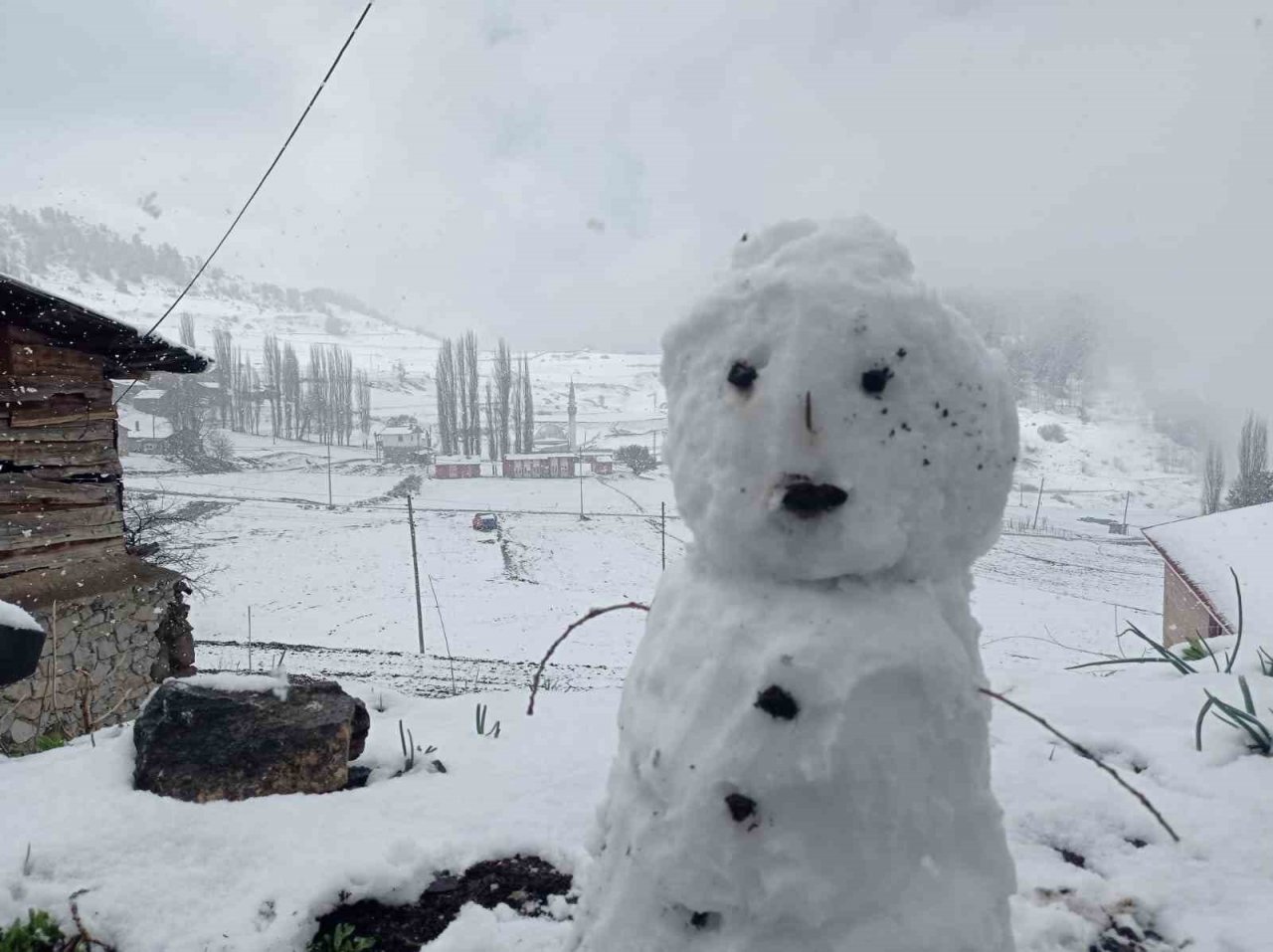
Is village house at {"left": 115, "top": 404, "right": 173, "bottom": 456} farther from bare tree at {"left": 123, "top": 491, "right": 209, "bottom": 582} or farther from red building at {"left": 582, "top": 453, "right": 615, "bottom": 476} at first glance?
red building at {"left": 582, "top": 453, "right": 615, "bottom": 476}

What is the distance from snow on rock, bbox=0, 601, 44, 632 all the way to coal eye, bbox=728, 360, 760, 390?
6.29ft

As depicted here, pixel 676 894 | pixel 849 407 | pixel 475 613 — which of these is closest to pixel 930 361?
pixel 849 407

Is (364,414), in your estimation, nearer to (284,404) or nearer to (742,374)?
(284,404)

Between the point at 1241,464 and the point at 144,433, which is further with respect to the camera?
the point at 144,433

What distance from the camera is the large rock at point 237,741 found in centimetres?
267

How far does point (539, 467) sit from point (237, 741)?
4686cm

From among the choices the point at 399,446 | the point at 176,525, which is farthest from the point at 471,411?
the point at 176,525

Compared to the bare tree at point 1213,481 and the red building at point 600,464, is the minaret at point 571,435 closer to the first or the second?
the red building at point 600,464

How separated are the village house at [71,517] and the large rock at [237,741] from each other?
107 inches

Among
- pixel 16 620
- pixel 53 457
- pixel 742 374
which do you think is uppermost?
pixel 742 374

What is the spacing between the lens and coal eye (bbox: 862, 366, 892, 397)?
1.32 m

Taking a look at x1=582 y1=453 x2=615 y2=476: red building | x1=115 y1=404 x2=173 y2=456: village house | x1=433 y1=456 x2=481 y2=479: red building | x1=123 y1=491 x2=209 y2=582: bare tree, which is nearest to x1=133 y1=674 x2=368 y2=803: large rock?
x1=123 y1=491 x2=209 y2=582: bare tree

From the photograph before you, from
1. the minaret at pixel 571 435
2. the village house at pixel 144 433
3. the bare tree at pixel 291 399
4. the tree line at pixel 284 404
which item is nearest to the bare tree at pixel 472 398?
the minaret at pixel 571 435

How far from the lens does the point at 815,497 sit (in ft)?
4.23
